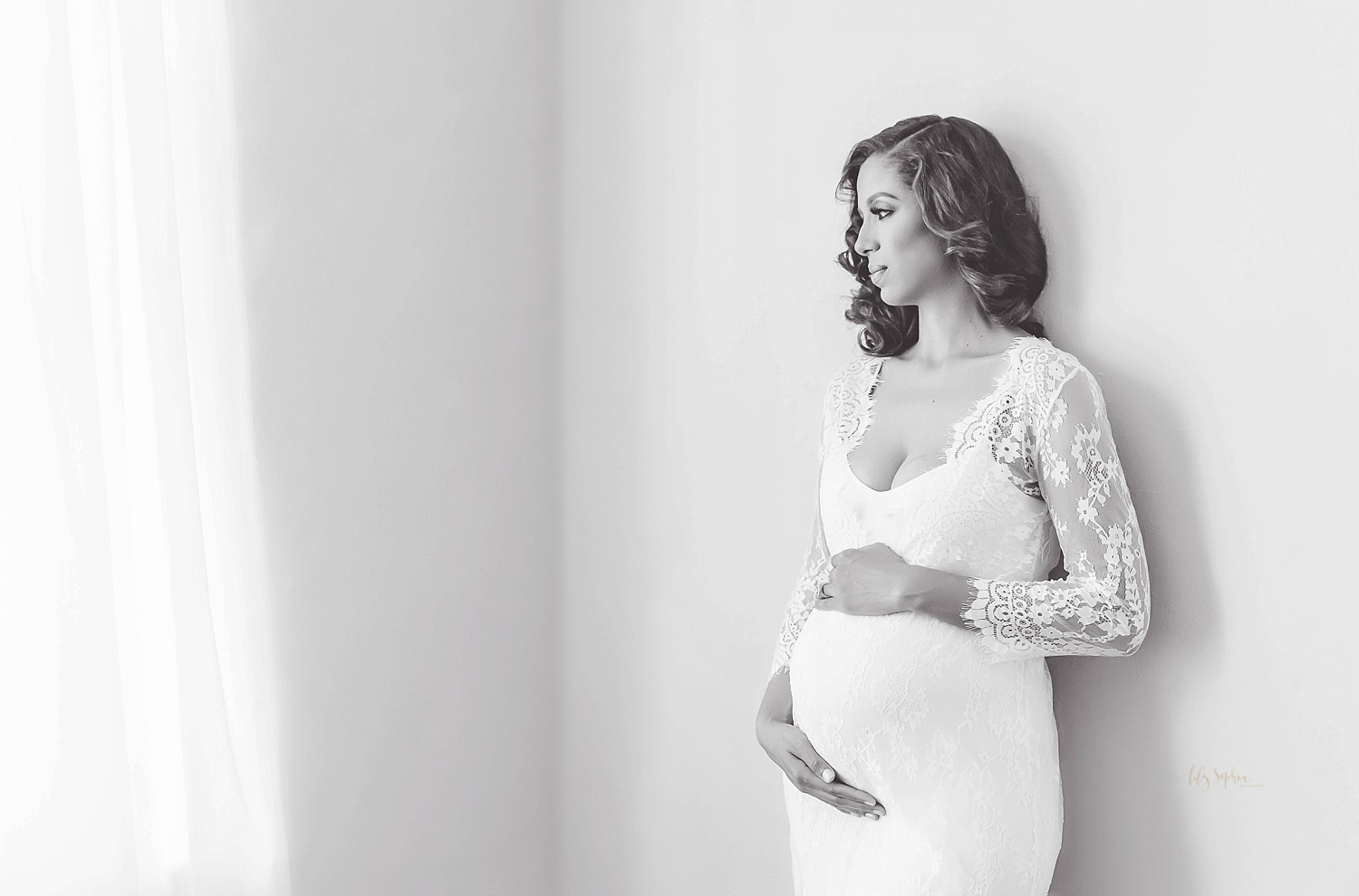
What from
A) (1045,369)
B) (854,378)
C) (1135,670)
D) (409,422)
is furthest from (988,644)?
(409,422)

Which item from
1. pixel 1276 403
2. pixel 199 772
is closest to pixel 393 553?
pixel 199 772

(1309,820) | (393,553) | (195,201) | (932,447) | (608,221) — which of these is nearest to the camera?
(1309,820)

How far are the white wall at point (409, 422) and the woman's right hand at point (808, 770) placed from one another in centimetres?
73

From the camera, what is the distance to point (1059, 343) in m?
1.42

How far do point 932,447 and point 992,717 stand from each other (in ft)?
1.09

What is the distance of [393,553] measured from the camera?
192cm

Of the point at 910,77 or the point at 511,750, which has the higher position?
the point at 910,77

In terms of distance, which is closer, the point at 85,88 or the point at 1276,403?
the point at 1276,403

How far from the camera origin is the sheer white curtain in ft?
4.80

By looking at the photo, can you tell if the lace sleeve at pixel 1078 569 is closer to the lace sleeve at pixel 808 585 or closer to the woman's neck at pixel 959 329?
the woman's neck at pixel 959 329

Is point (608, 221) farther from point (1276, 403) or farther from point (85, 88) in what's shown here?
point (1276, 403)

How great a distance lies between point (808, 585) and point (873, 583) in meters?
0.27

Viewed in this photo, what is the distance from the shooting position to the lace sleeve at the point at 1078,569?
1.23m

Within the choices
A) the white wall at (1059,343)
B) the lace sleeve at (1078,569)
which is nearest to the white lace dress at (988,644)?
the lace sleeve at (1078,569)
